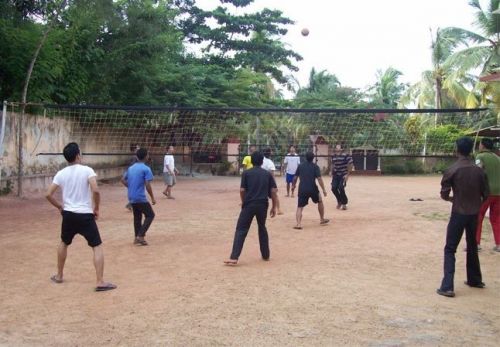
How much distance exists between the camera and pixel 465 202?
19.4 ft

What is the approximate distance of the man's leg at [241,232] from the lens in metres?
7.09

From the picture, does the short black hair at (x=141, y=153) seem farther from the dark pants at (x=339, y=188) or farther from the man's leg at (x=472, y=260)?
the dark pants at (x=339, y=188)

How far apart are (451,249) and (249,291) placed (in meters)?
2.25

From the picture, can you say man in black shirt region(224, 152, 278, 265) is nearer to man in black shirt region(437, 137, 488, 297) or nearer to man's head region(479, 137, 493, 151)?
man in black shirt region(437, 137, 488, 297)

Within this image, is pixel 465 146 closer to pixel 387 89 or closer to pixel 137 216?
pixel 137 216

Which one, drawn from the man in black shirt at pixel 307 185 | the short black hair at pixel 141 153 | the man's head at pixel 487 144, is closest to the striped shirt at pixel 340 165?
the man in black shirt at pixel 307 185

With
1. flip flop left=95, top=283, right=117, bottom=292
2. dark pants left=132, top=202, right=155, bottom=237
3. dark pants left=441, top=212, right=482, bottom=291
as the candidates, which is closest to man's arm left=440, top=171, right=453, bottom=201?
dark pants left=441, top=212, right=482, bottom=291

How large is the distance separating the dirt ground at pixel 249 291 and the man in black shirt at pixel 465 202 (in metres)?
0.39

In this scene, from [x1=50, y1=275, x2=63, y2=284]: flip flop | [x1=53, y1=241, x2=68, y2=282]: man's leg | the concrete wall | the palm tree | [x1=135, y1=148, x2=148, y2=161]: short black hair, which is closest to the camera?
[x1=53, y1=241, x2=68, y2=282]: man's leg

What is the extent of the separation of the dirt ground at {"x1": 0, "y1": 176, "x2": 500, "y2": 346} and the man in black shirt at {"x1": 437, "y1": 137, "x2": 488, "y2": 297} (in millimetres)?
390

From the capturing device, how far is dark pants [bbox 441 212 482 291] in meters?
5.77

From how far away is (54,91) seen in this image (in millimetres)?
17969

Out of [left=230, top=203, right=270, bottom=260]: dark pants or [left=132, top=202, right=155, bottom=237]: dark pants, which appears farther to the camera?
[left=132, top=202, right=155, bottom=237]: dark pants

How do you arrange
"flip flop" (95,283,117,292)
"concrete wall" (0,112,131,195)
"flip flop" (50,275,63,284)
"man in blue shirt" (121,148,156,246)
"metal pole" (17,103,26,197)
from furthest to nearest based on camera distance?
1. "concrete wall" (0,112,131,195)
2. "metal pole" (17,103,26,197)
3. "man in blue shirt" (121,148,156,246)
4. "flip flop" (50,275,63,284)
5. "flip flop" (95,283,117,292)
